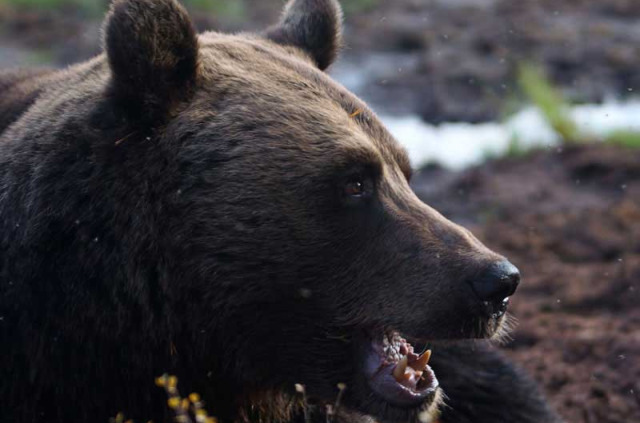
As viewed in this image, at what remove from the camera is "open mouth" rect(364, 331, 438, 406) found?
387cm

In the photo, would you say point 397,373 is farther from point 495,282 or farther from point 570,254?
point 570,254

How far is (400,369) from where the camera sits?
12.8ft

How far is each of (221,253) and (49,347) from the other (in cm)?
61

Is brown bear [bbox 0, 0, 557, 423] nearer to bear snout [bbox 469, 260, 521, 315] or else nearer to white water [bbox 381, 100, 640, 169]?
bear snout [bbox 469, 260, 521, 315]

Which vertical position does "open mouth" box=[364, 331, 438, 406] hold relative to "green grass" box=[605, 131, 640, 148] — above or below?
above

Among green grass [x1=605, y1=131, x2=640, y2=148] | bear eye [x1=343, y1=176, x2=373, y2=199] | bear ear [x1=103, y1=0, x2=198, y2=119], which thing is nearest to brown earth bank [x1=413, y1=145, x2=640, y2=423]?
green grass [x1=605, y1=131, x2=640, y2=148]

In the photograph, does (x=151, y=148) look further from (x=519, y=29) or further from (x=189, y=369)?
(x=519, y=29)

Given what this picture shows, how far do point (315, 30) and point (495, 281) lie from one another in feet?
4.68

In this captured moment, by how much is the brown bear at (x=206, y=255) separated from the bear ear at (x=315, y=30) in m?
0.70

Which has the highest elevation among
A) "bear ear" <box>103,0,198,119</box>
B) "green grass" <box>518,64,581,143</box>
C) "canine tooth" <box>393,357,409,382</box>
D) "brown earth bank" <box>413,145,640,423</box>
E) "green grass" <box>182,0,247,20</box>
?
"bear ear" <box>103,0,198,119</box>

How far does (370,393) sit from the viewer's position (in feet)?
12.8

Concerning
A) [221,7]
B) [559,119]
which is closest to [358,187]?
[559,119]

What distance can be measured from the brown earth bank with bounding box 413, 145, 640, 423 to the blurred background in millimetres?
11

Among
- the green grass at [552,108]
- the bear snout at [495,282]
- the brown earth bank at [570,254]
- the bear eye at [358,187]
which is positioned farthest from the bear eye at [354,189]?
the green grass at [552,108]
